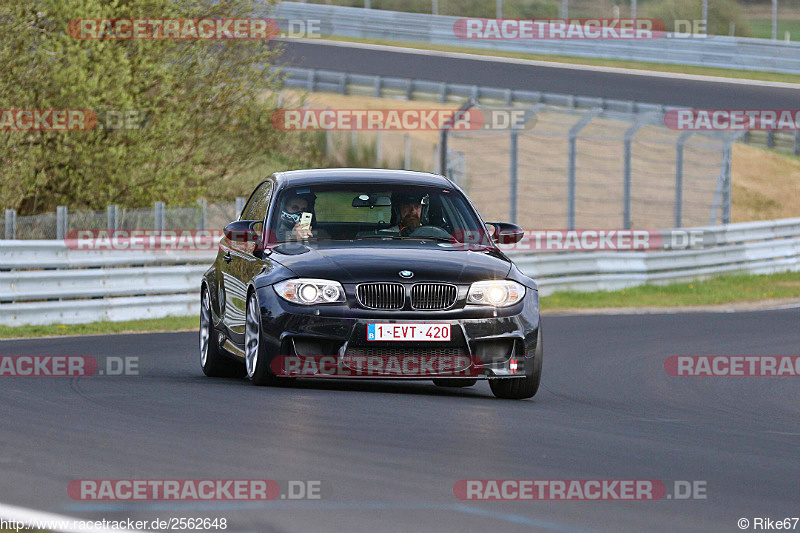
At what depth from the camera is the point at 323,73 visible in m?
44.0

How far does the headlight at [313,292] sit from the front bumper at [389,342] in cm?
5

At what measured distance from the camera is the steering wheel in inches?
423

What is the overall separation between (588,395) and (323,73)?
33.7 metres

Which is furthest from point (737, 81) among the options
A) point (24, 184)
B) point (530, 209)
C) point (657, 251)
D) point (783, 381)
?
point (783, 381)

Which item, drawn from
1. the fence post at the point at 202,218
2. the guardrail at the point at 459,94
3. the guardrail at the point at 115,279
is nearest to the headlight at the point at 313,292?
the guardrail at the point at 115,279

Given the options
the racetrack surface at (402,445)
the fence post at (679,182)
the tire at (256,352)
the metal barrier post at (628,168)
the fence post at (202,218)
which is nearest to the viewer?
the racetrack surface at (402,445)

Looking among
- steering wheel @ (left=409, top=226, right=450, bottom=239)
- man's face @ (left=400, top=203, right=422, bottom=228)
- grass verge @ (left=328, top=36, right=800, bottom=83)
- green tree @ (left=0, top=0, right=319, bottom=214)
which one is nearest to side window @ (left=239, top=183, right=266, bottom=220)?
man's face @ (left=400, top=203, right=422, bottom=228)

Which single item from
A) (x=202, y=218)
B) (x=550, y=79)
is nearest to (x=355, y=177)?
(x=202, y=218)

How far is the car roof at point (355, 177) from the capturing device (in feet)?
36.2

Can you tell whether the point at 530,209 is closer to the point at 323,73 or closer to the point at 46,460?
the point at 323,73

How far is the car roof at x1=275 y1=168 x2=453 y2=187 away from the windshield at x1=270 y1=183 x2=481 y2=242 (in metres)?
0.07

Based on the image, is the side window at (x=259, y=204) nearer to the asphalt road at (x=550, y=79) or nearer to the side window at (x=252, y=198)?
the side window at (x=252, y=198)

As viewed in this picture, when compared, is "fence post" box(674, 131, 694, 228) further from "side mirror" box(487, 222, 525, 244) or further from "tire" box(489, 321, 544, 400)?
"tire" box(489, 321, 544, 400)

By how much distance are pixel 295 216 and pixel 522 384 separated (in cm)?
208
